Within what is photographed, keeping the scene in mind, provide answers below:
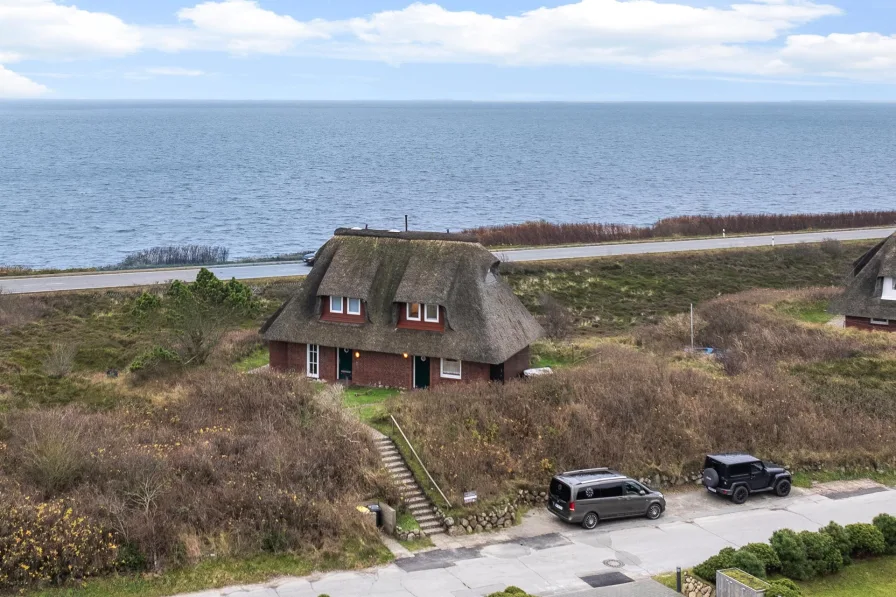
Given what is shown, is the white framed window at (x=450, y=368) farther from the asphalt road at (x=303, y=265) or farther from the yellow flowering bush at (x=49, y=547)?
the asphalt road at (x=303, y=265)

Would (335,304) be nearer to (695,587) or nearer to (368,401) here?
(368,401)

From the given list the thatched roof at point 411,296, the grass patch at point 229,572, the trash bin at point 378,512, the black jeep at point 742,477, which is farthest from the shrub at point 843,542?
the thatched roof at point 411,296

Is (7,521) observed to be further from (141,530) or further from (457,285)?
(457,285)

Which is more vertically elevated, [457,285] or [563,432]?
[457,285]

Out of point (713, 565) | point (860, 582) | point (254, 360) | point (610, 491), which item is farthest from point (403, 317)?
point (860, 582)

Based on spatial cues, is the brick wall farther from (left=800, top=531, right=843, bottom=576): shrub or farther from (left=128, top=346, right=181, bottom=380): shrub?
(left=800, top=531, right=843, bottom=576): shrub

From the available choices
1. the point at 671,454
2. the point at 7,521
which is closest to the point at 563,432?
the point at 671,454

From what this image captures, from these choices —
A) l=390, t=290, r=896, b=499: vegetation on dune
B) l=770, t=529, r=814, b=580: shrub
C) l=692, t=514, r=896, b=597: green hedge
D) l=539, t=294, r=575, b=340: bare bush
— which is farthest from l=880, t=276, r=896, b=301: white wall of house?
l=770, t=529, r=814, b=580: shrub
